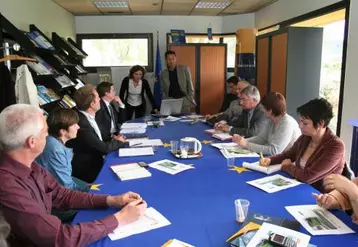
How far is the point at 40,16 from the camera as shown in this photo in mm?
4887

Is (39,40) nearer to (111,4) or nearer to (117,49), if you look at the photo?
(111,4)

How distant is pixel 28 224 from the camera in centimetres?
116

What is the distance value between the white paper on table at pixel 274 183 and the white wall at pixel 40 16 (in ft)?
11.8

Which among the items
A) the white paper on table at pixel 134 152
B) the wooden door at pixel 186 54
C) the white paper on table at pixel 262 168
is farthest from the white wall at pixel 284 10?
the white paper on table at pixel 134 152

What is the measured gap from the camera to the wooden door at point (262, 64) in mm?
5227

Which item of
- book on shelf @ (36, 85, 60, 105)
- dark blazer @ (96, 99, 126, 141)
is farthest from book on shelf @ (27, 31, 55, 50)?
dark blazer @ (96, 99, 126, 141)

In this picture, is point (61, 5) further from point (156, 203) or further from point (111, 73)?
point (156, 203)

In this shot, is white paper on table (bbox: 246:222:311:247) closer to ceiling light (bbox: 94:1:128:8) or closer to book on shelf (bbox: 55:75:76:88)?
book on shelf (bbox: 55:75:76:88)

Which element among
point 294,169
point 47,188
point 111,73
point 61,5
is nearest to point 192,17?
point 111,73

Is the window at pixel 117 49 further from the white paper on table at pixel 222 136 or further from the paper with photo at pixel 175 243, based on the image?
the paper with photo at pixel 175 243

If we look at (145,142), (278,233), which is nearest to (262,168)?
(278,233)

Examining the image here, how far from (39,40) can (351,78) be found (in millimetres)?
3934

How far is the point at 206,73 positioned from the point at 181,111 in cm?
200

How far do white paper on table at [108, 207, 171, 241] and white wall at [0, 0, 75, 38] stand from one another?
3.46 meters
